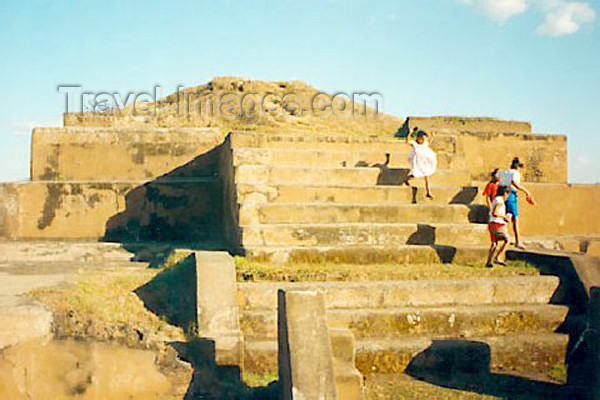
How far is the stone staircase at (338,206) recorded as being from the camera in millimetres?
6258

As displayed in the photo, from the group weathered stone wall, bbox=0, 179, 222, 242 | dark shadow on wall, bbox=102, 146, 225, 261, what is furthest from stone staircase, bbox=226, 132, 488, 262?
weathered stone wall, bbox=0, 179, 222, 242

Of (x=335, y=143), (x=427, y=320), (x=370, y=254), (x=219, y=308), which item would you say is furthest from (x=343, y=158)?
(x=219, y=308)

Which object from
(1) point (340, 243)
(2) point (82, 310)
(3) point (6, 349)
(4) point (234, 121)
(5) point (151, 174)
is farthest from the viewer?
(4) point (234, 121)

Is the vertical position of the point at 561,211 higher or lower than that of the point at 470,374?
higher

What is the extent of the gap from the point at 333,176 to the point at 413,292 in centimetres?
283

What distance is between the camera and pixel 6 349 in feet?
13.8

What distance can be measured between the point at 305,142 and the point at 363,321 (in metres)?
4.74

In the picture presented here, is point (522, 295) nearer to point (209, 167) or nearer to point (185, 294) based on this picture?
point (185, 294)

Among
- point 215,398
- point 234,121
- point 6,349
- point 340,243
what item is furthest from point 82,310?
point 234,121

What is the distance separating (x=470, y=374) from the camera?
15.4 feet

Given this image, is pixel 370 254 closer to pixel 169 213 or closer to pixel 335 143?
pixel 335 143

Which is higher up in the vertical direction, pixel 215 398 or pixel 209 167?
pixel 209 167

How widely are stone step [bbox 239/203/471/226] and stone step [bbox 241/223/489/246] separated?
250 mm

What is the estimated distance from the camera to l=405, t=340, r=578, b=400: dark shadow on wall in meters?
4.39
